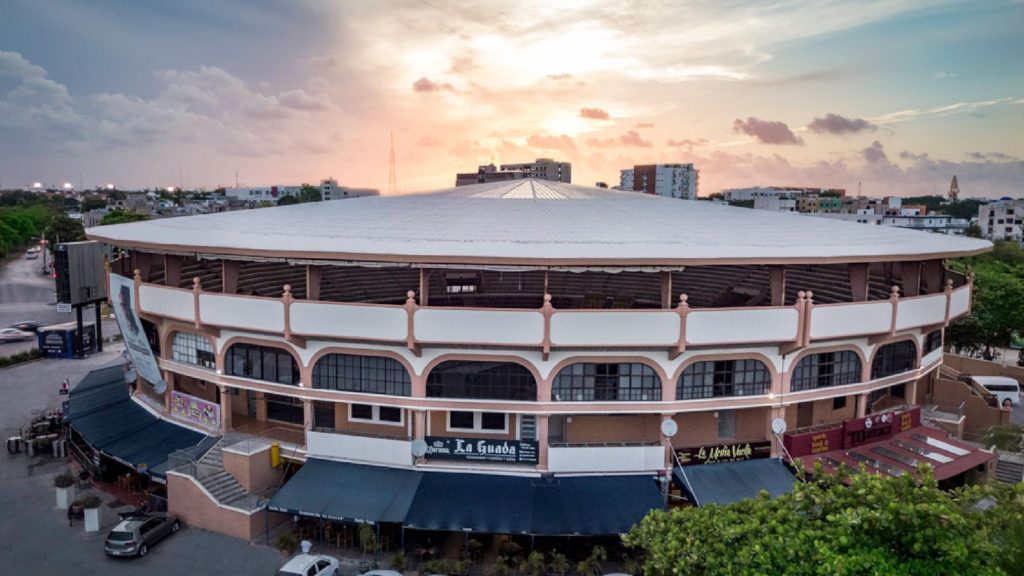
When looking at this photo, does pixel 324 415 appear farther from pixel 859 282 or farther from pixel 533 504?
pixel 859 282

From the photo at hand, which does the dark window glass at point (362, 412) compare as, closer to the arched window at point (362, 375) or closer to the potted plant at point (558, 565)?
the arched window at point (362, 375)

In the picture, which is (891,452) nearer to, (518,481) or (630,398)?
(630,398)

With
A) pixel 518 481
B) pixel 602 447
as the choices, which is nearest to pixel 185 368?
pixel 518 481

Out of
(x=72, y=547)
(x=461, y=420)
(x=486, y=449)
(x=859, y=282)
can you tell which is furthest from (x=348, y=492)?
(x=859, y=282)

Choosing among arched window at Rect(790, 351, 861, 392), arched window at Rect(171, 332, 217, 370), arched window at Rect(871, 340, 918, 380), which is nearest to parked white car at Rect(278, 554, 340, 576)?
arched window at Rect(171, 332, 217, 370)

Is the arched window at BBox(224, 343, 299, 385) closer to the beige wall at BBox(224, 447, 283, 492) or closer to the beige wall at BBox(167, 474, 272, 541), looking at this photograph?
the beige wall at BBox(224, 447, 283, 492)
